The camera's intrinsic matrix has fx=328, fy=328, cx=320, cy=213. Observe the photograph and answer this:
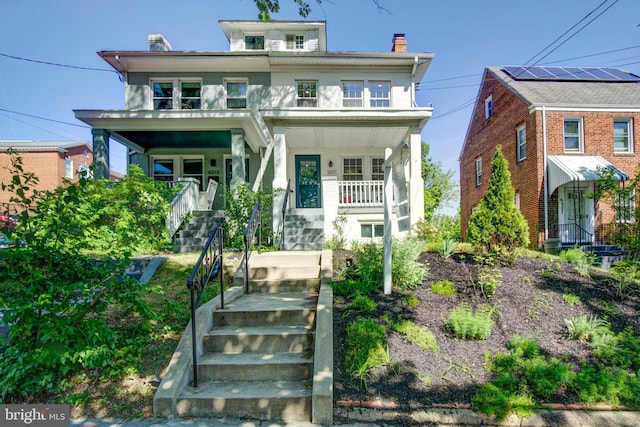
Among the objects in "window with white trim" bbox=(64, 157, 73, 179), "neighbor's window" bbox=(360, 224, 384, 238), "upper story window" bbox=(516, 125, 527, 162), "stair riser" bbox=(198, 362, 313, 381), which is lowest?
"stair riser" bbox=(198, 362, 313, 381)

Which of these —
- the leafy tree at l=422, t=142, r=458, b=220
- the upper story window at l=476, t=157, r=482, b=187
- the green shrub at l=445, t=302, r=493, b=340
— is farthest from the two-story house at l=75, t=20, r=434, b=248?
the leafy tree at l=422, t=142, r=458, b=220

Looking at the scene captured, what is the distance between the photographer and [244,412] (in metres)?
3.01

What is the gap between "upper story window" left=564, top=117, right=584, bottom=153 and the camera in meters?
12.9

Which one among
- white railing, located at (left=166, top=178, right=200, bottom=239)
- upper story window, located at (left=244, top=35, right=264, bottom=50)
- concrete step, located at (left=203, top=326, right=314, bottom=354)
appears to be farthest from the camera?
upper story window, located at (left=244, top=35, right=264, bottom=50)

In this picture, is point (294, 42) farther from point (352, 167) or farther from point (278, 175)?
point (278, 175)

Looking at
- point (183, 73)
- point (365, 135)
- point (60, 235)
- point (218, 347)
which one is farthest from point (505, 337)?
point (183, 73)

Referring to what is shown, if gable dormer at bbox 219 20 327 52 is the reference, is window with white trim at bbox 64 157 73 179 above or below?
below

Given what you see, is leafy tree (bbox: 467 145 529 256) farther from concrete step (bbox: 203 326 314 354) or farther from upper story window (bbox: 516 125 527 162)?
upper story window (bbox: 516 125 527 162)

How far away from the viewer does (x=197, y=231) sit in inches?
361

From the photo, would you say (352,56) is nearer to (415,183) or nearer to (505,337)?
(415,183)

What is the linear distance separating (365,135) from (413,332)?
27.9ft

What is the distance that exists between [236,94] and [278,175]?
544cm

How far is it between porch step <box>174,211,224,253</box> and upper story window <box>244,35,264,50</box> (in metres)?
8.44

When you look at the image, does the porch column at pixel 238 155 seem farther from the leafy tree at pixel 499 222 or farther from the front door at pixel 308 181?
the leafy tree at pixel 499 222
